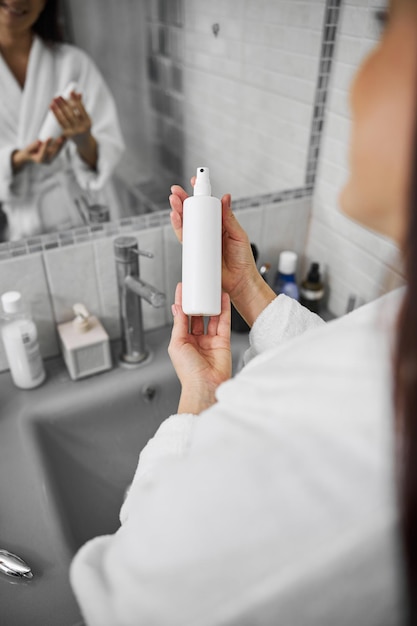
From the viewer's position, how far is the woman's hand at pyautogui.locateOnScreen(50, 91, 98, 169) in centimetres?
95

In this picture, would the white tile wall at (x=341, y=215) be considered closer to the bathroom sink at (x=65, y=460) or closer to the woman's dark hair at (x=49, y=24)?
the bathroom sink at (x=65, y=460)

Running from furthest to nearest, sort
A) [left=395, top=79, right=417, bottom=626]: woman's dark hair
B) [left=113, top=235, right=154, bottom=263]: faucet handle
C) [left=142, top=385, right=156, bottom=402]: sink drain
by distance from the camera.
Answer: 1. [left=142, top=385, right=156, bottom=402]: sink drain
2. [left=113, top=235, right=154, bottom=263]: faucet handle
3. [left=395, top=79, right=417, bottom=626]: woman's dark hair

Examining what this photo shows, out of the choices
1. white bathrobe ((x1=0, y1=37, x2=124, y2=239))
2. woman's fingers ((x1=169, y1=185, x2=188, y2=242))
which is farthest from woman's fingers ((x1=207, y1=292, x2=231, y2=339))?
white bathrobe ((x1=0, y1=37, x2=124, y2=239))

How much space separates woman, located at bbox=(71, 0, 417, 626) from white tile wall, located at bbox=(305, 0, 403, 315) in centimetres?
39

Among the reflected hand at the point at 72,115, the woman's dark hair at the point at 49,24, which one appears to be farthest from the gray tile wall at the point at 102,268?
the woman's dark hair at the point at 49,24

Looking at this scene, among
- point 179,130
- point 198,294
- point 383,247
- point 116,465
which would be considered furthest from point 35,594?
point 179,130

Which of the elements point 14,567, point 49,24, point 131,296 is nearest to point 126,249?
point 131,296

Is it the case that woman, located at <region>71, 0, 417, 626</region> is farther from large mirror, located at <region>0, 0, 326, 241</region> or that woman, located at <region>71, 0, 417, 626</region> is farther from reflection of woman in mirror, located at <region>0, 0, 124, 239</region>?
reflection of woman in mirror, located at <region>0, 0, 124, 239</region>

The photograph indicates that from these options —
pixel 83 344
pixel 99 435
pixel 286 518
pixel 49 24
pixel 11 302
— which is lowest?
pixel 99 435

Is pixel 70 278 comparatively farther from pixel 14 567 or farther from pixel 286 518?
pixel 286 518

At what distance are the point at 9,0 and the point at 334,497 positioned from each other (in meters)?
1.09

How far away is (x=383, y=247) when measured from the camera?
808 millimetres

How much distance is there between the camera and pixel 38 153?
94cm

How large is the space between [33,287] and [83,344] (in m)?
0.13
